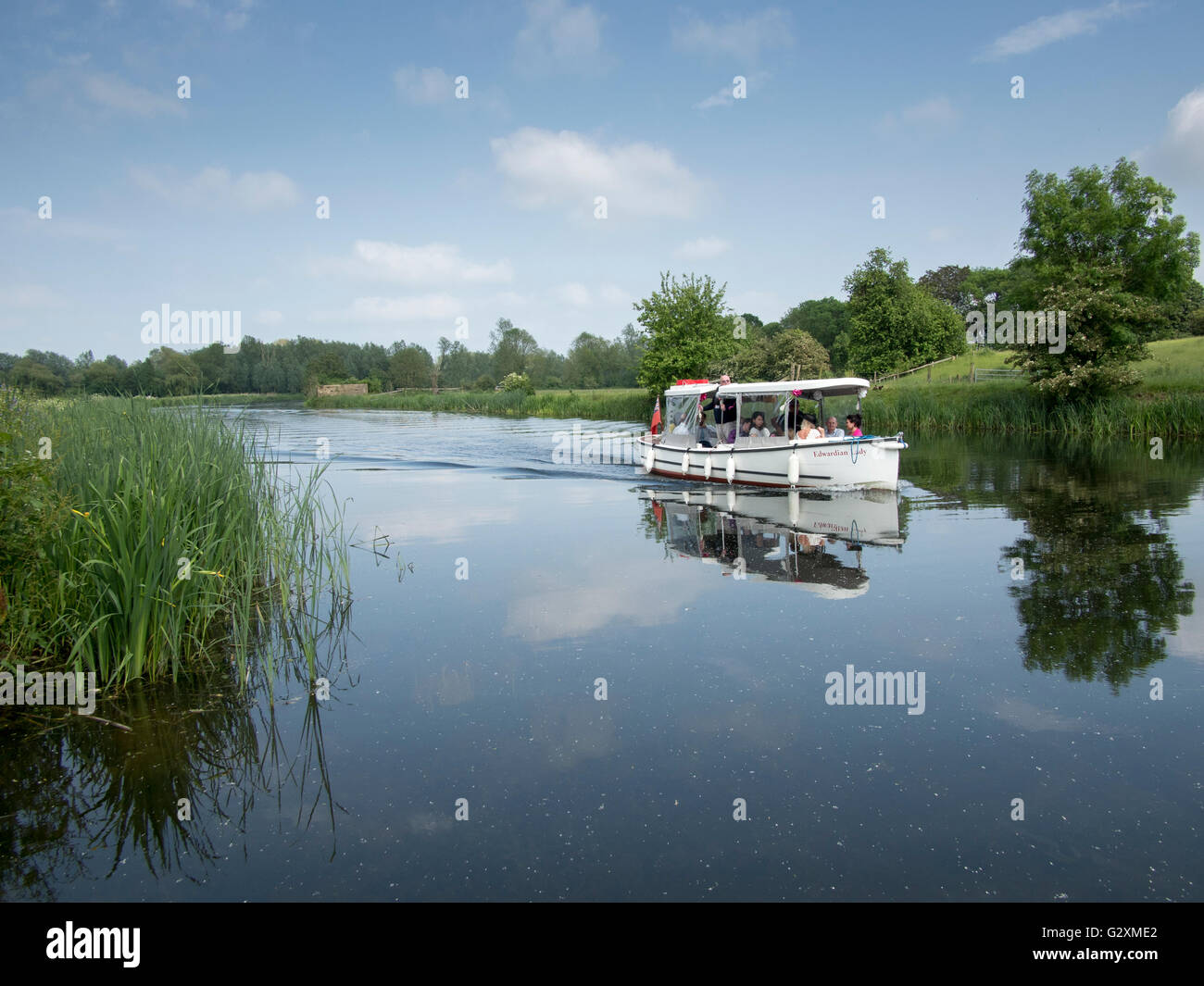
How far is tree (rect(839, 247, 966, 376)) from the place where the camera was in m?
57.8

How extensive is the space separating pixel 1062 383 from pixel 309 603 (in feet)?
108

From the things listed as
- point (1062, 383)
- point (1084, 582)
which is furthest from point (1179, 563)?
point (1062, 383)

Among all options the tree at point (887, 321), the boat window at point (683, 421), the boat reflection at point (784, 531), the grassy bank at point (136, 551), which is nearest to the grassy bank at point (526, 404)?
the tree at point (887, 321)

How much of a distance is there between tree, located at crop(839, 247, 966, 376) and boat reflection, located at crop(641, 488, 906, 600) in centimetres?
4177

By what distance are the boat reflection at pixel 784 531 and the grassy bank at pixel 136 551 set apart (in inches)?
247

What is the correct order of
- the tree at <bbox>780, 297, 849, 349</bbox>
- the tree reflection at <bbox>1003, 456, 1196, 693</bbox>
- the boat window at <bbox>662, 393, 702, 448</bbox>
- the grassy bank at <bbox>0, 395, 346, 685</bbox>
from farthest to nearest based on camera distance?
the tree at <bbox>780, 297, 849, 349</bbox>
the boat window at <bbox>662, 393, 702, 448</bbox>
the tree reflection at <bbox>1003, 456, 1196, 693</bbox>
the grassy bank at <bbox>0, 395, 346, 685</bbox>

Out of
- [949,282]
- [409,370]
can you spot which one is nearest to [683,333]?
[949,282]

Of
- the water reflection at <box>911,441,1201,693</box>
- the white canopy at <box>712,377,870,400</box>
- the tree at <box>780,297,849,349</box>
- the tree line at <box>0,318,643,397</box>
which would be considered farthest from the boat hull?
the tree at <box>780,297,849,349</box>

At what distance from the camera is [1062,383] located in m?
33.4

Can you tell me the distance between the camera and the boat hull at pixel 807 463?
1889 cm

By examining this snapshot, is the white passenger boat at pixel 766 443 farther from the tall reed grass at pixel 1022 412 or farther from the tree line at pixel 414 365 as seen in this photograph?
the tree line at pixel 414 365

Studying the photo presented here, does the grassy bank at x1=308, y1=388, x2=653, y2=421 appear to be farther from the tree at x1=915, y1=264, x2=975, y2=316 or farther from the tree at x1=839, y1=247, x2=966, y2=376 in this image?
the tree at x1=915, y1=264, x2=975, y2=316

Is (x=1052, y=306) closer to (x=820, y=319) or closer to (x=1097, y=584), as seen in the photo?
(x=1097, y=584)
